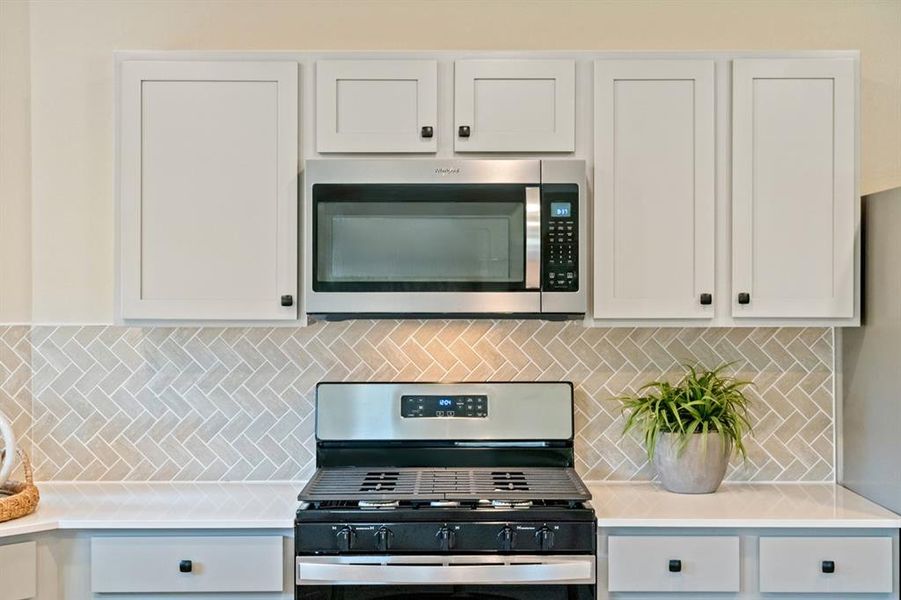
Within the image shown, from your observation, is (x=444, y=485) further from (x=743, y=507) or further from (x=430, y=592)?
(x=743, y=507)

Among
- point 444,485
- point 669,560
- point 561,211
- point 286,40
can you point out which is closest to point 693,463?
point 669,560

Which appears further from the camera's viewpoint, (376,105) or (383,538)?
(376,105)

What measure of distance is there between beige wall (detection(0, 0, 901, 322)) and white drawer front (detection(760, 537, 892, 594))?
1.18 m

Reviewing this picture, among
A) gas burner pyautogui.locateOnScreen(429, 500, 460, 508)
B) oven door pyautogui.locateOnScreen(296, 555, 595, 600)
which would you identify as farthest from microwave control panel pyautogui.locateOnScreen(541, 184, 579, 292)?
oven door pyautogui.locateOnScreen(296, 555, 595, 600)

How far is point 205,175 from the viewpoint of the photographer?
2537 mm

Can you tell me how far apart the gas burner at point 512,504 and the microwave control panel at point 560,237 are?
597 mm

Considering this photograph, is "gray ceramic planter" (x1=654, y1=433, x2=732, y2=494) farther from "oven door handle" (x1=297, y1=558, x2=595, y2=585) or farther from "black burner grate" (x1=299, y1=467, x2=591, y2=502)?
"oven door handle" (x1=297, y1=558, x2=595, y2=585)

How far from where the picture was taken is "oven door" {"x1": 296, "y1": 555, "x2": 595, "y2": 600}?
7.37ft

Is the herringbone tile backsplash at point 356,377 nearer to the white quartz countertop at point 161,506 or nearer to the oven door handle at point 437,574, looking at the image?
the white quartz countertop at point 161,506

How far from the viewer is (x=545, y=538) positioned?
7.47 feet

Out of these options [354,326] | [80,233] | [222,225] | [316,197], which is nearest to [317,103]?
[316,197]

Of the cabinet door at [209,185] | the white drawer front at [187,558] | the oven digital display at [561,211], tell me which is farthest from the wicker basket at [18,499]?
the oven digital display at [561,211]

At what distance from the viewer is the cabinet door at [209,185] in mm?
2535

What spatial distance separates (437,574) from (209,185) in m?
1.27
